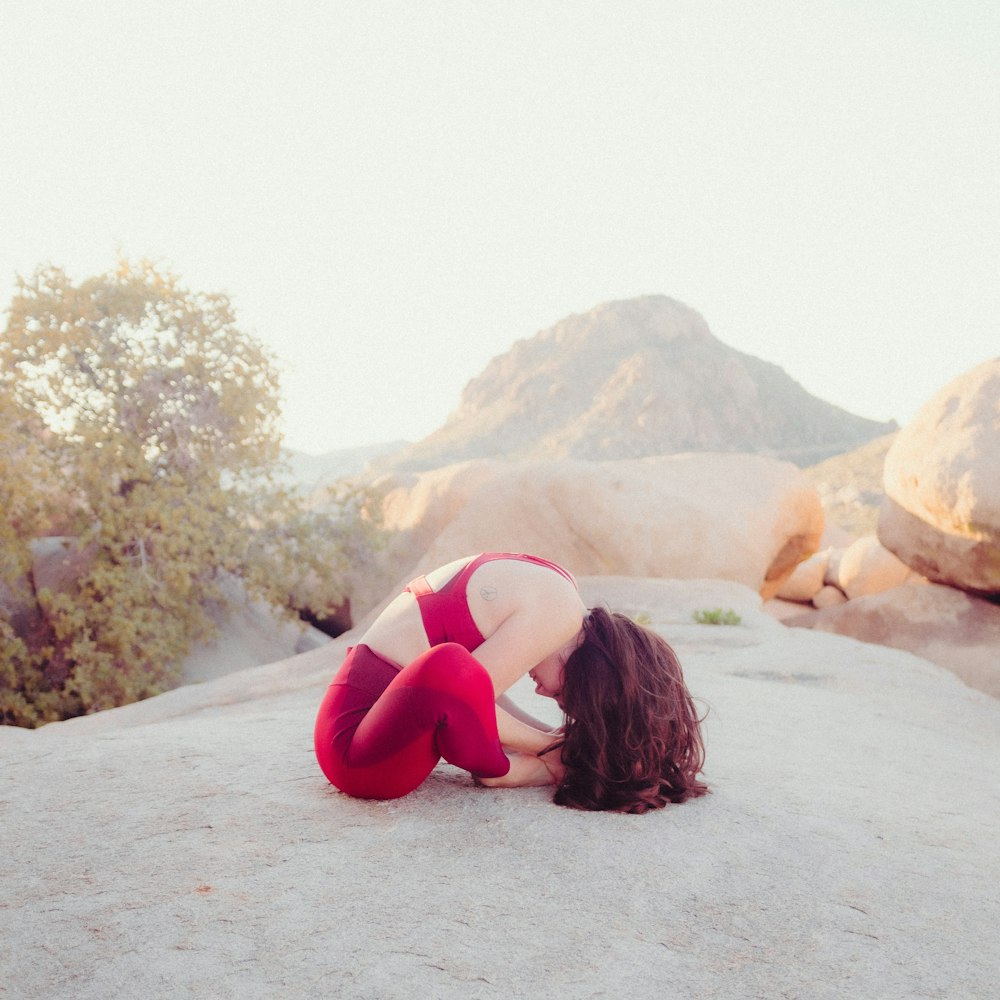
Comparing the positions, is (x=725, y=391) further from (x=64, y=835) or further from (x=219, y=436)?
(x=64, y=835)

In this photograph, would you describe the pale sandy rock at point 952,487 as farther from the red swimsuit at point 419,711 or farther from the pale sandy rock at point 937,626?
the red swimsuit at point 419,711

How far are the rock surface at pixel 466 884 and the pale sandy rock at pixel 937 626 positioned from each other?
8482 mm

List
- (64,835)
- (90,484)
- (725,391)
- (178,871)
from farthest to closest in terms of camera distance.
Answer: (725,391), (90,484), (64,835), (178,871)

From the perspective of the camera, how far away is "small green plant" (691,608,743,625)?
927cm

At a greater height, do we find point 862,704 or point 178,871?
point 178,871

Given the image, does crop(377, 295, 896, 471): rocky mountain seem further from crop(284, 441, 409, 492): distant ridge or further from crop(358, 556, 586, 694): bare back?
crop(358, 556, 586, 694): bare back

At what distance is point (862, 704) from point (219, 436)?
875 cm

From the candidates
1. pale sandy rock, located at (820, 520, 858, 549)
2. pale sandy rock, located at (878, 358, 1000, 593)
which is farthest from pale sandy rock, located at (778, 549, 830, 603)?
pale sandy rock, located at (878, 358, 1000, 593)

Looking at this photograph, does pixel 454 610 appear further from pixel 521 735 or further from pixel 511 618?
pixel 521 735

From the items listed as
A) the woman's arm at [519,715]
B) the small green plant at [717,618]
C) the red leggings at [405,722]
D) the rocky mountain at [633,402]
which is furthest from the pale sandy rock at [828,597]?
the rocky mountain at [633,402]

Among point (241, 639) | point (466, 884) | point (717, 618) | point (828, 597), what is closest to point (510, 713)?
point (466, 884)

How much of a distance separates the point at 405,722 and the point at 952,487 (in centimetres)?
1064

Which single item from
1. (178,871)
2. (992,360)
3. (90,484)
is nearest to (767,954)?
(178,871)

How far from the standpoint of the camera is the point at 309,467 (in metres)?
65.2
